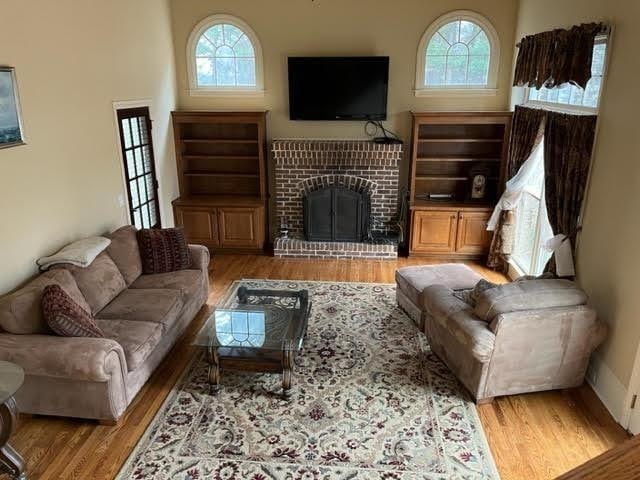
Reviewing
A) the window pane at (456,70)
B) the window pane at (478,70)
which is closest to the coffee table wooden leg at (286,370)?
the window pane at (456,70)

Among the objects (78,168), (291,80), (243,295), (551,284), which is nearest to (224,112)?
(291,80)

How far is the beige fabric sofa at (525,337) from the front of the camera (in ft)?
10.3

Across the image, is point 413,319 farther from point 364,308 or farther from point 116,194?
point 116,194

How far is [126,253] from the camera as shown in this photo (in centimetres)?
434

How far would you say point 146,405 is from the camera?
11.0 ft

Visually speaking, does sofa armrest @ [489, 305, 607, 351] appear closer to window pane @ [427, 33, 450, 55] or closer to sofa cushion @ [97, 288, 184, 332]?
sofa cushion @ [97, 288, 184, 332]

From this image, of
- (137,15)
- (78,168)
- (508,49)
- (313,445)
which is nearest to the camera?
(313,445)

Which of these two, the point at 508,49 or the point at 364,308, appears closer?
the point at 364,308

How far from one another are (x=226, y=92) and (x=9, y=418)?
4.93 metres

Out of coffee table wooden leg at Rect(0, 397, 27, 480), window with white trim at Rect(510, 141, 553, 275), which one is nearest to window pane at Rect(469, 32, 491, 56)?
window with white trim at Rect(510, 141, 553, 275)

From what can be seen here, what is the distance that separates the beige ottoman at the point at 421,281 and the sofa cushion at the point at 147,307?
215 centimetres

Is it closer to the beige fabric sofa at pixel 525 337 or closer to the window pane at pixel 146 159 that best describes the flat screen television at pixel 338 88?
the window pane at pixel 146 159

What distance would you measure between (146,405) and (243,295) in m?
1.31

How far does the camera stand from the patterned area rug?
2785 millimetres
